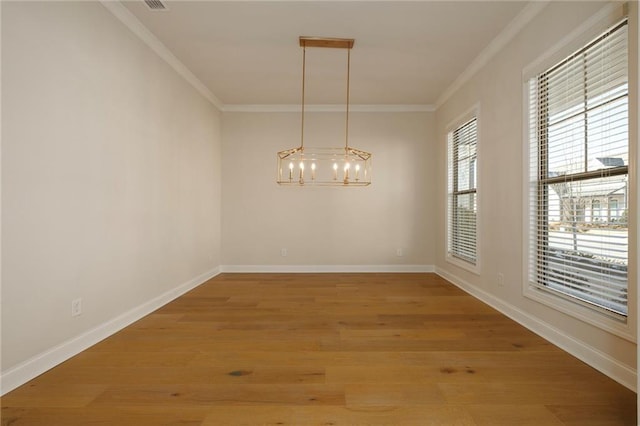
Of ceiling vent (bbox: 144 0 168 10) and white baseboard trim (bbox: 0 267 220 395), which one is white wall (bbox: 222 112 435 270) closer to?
white baseboard trim (bbox: 0 267 220 395)

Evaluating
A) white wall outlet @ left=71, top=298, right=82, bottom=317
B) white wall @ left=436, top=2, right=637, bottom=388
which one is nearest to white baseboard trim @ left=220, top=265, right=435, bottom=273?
white wall @ left=436, top=2, right=637, bottom=388

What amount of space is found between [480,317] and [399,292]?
115cm

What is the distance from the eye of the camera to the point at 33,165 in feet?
6.64

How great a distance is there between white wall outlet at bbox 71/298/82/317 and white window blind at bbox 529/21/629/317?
364 cm

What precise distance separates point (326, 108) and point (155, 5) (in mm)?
3127

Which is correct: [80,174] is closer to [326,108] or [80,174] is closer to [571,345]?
[571,345]

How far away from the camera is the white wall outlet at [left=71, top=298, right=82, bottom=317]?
234 centimetres

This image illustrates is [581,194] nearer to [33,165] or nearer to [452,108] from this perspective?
[452,108]

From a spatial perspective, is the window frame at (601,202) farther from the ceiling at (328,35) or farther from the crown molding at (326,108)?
the crown molding at (326,108)

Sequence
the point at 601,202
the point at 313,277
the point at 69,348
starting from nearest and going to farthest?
the point at 601,202, the point at 69,348, the point at 313,277

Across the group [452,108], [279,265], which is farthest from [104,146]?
[452,108]

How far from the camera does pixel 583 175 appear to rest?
236 centimetres

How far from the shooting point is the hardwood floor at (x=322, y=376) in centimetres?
168

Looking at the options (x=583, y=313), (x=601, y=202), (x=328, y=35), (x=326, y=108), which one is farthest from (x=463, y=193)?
(x=328, y=35)
